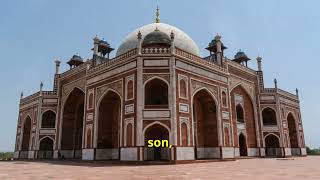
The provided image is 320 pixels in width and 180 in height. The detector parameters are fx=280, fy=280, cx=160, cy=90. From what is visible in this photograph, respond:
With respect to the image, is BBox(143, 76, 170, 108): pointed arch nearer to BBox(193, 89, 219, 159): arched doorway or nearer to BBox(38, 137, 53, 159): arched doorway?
BBox(193, 89, 219, 159): arched doorway

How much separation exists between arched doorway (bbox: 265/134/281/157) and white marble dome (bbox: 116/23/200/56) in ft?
39.2

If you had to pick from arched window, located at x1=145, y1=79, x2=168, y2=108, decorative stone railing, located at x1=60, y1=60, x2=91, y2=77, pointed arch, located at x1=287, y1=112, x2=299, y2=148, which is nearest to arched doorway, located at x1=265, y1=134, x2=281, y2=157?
pointed arch, located at x1=287, y1=112, x2=299, y2=148

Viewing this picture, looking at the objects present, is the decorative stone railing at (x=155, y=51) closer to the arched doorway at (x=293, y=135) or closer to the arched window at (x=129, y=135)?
the arched window at (x=129, y=135)

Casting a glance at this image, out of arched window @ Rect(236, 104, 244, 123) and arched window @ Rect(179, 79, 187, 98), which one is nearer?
arched window @ Rect(179, 79, 187, 98)

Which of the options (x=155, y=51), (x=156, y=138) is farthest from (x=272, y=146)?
(x=155, y=51)

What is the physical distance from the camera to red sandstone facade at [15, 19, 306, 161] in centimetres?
1794

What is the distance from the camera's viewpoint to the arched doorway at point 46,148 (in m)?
28.0

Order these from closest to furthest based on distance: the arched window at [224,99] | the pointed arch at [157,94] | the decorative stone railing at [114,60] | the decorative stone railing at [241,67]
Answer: the decorative stone railing at [114,60], the pointed arch at [157,94], the arched window at [224,99], the decorative stone railing at [241,67]

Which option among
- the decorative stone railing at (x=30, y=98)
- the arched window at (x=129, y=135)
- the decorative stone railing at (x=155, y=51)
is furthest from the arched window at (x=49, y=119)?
the decorative stone railing at (x=155, y=51)

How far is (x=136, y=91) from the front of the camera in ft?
59.4

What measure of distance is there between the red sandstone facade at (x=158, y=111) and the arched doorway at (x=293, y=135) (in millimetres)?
105

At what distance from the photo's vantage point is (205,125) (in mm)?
21812

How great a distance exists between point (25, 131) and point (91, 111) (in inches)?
558

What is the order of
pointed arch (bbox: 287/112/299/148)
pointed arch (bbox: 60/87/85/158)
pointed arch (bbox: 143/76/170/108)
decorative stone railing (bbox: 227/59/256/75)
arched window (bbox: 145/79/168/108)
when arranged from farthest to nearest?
1. pointed arch (bbox: 287/112/299/148)
2. pointed arch (bbox: 60/87/85/158)
3. decorative stone railing (bbox: 227/59/256/75)
4. arched window (bbox: 145/79/168/108)
5. pointed arch (bbox: 143/76/170/108)
